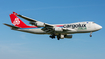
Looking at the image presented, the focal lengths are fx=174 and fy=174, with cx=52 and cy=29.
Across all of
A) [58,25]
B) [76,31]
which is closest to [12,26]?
[58,25]

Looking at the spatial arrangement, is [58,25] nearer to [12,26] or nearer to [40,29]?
[40,29]

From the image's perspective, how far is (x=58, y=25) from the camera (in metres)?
55.6

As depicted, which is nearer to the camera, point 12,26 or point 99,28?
point 99,28

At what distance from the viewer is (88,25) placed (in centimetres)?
5325

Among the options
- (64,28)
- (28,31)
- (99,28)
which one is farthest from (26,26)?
(99,28)

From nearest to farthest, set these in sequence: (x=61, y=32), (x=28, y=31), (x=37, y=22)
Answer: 1. (x=37, y=22)
2. (x=61, y=32)
3. (x=28, y=31)

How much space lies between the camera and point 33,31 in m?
57.8

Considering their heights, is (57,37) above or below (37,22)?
below

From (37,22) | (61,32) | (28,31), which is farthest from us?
(28,31)

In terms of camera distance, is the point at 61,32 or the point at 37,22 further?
the point at 61,32

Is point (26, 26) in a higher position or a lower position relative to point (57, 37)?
higher

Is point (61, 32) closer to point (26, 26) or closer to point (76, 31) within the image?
point (76, 31)

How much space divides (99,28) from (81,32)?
18.4 ft

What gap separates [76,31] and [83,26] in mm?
2624
